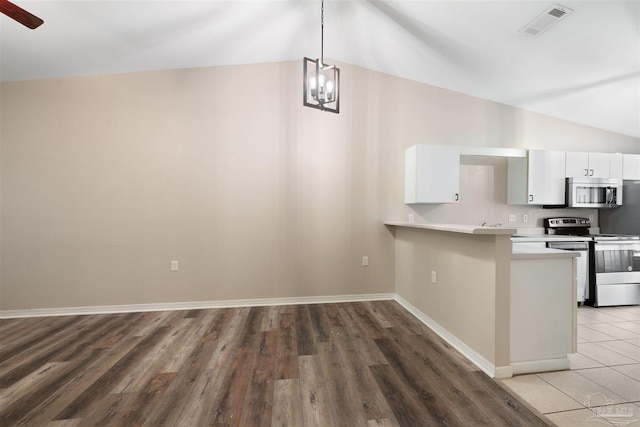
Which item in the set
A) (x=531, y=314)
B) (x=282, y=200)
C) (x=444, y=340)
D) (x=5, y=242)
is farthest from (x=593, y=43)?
(x=5, y=242)

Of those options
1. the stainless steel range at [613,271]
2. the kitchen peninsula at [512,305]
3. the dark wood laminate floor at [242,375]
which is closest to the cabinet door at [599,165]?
the stainless steel range at [613,271]

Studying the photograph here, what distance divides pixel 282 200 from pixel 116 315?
2377 mm

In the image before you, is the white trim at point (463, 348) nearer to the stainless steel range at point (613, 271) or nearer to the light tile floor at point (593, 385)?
the light tile floor at point (593, 385)

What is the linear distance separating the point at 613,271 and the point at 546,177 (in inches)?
56.8

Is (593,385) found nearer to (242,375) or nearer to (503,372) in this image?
(503,372)

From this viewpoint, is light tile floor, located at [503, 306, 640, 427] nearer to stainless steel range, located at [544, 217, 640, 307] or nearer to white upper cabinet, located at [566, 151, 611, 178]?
stainless steel range, located at [544, 217, 640, 307]

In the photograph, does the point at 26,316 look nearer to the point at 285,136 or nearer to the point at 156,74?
the point at 156,74

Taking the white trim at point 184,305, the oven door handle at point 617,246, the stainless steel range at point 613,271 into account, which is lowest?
the white trim at point 184,305

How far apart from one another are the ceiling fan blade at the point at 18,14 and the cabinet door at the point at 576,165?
5.61 metres

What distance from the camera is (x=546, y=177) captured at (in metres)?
3.82

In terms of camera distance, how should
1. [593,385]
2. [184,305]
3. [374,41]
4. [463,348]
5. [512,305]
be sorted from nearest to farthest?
1. [593,385]
2. [512,305]
3. [463,348]
4. [374,41]
5. [184,305]

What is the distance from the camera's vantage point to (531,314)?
6.69 ft

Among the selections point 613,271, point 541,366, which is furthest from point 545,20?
point 613,271

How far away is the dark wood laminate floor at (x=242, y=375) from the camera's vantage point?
1.59 m
